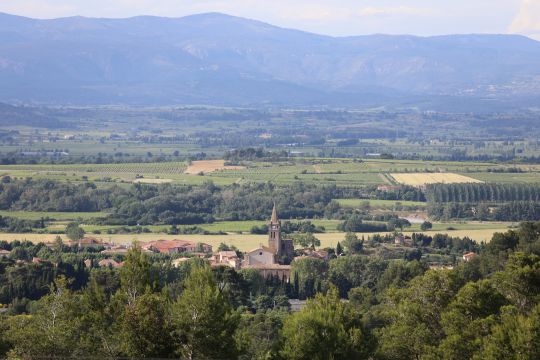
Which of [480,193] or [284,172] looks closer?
[480,193]

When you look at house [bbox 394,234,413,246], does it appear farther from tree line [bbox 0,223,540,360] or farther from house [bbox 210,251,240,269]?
tree line [bbox 0,223,540,360]

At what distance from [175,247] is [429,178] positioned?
123 feet

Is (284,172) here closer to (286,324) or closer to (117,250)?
(117,250)

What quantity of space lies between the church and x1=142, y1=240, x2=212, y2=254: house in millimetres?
3388

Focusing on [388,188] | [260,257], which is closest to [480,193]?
[388,188]

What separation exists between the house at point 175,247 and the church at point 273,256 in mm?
3388

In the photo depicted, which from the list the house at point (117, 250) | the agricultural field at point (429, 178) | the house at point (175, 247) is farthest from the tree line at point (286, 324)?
the agricultural field at point (429, 178)

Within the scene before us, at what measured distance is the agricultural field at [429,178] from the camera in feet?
291

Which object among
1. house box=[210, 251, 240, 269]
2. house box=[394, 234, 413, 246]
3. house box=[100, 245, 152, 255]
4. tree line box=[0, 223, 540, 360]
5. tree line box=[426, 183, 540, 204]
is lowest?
tree line box=[426, 183, 540, 204]

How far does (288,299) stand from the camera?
47.1 m

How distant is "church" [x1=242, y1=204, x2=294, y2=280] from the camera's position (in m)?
53.0

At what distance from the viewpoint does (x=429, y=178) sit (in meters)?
92.1

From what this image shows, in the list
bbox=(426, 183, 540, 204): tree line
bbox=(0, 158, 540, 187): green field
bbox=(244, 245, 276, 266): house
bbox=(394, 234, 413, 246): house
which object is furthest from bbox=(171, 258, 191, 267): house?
bbox=(0, 158, 540, 187): green field

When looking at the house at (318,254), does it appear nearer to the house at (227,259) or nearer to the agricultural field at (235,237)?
the agricultural field at (235,237)
